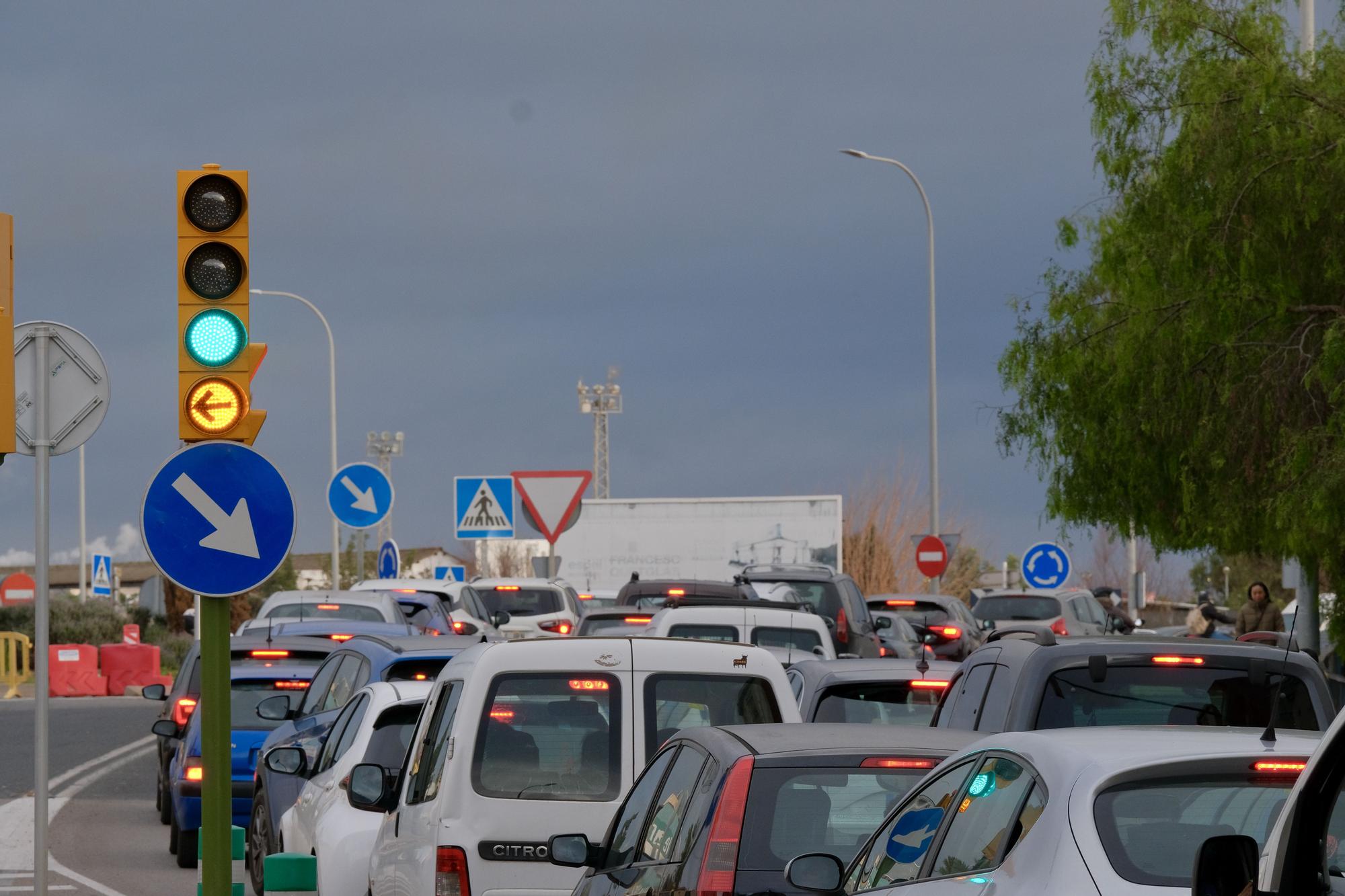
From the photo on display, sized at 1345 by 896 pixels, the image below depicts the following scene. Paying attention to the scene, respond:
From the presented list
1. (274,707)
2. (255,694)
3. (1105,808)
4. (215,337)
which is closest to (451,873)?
(215,337)

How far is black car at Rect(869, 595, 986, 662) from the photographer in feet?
95.9

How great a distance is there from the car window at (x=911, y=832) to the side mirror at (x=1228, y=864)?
2.11 metres

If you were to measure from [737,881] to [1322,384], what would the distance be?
10.5m

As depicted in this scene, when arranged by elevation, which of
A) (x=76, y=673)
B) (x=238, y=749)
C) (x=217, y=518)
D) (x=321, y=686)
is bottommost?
(x=76, y=673)

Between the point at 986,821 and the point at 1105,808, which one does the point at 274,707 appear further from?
the point at 1105,808

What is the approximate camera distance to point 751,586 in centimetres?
2694

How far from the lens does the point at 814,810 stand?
6.42 m

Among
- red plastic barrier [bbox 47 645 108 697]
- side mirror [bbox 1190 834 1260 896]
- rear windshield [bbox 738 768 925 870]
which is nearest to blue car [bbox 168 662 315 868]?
rear windshield [bbox 738 768 925 870]

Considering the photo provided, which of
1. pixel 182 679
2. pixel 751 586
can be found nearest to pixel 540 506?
pixel 751 586

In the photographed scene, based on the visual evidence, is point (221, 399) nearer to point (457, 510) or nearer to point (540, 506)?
point (540, 506)

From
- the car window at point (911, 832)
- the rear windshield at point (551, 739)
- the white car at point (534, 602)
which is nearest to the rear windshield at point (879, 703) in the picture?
the rear windshield at point (551, 739)

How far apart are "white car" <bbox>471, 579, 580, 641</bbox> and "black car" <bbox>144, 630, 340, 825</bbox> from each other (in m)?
13.7

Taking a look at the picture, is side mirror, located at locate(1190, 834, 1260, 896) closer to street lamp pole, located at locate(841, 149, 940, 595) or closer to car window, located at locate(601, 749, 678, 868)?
car window, located at locate(601, 749, 678, 868)

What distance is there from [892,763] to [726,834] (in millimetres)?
661
